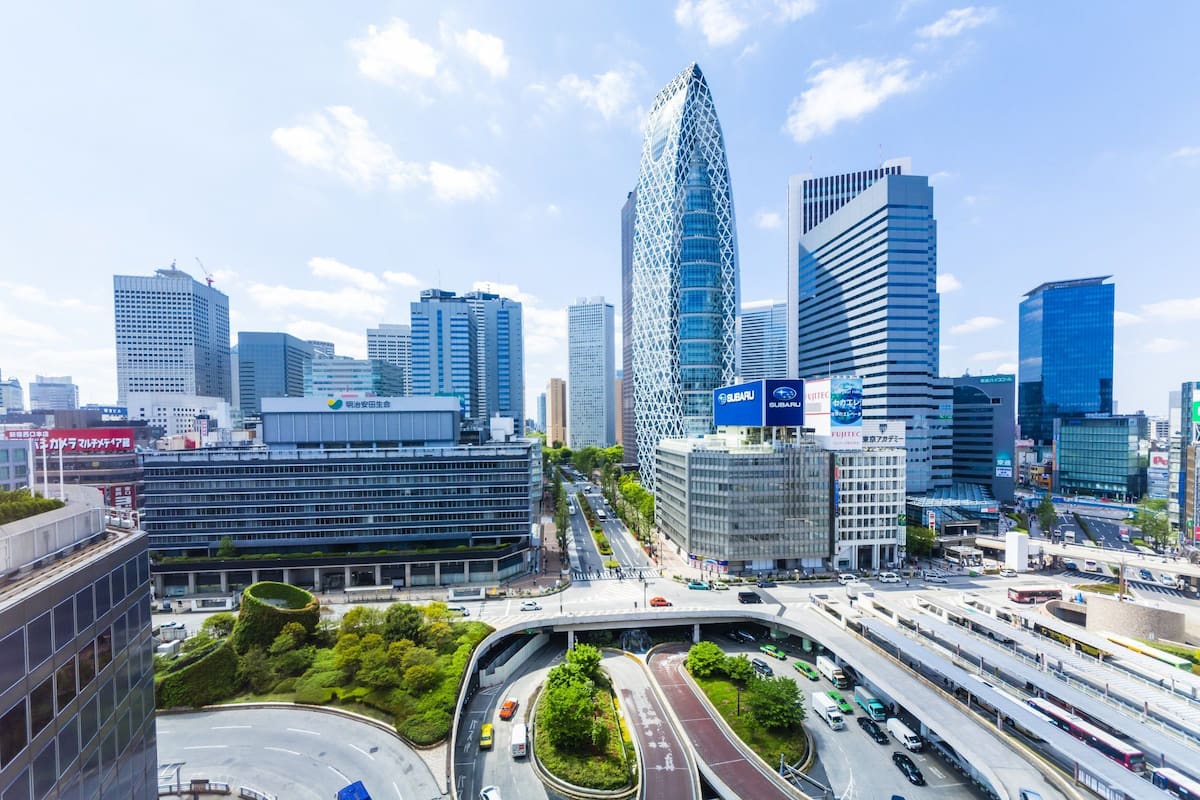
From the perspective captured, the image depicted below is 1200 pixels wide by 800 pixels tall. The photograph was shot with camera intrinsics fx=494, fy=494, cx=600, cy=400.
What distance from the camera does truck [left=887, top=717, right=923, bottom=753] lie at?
42969 mm

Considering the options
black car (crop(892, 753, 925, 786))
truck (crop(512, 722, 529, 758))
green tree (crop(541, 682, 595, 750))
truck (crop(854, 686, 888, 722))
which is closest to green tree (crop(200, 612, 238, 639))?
truck (crop(512, 722, 529, 758))

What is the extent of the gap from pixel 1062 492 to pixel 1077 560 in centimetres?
9003

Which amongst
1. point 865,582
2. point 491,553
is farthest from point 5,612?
point 865,582

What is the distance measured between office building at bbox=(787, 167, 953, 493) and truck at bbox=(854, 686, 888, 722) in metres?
78.4

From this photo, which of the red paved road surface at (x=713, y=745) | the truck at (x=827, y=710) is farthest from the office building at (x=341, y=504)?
the truck at (x=827, y=710)

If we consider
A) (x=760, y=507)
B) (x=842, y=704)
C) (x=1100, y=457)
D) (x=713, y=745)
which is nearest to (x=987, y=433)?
(x=1100, y=457)

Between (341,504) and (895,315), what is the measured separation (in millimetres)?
118598

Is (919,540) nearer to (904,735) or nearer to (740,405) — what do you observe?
(740,405)

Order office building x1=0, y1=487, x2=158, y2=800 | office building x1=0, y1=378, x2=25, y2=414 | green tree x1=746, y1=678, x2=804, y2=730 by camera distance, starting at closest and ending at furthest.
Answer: office building x1=0, y1=487, x2=158, y2=800, green tree x1=746, y1=678, x2=804, y2=730, office building x1=0, y1=378, x2=25, y2=414

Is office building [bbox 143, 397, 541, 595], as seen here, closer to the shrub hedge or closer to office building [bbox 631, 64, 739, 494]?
the shrub hedge

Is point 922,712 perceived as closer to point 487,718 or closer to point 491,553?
point 487,718

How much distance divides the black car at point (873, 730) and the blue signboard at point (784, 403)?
43.8m

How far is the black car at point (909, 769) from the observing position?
129 ft

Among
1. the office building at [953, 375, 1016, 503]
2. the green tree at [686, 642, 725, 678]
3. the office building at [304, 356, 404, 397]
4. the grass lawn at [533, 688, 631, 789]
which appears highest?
the office building at [304, 356, 404, 397]
